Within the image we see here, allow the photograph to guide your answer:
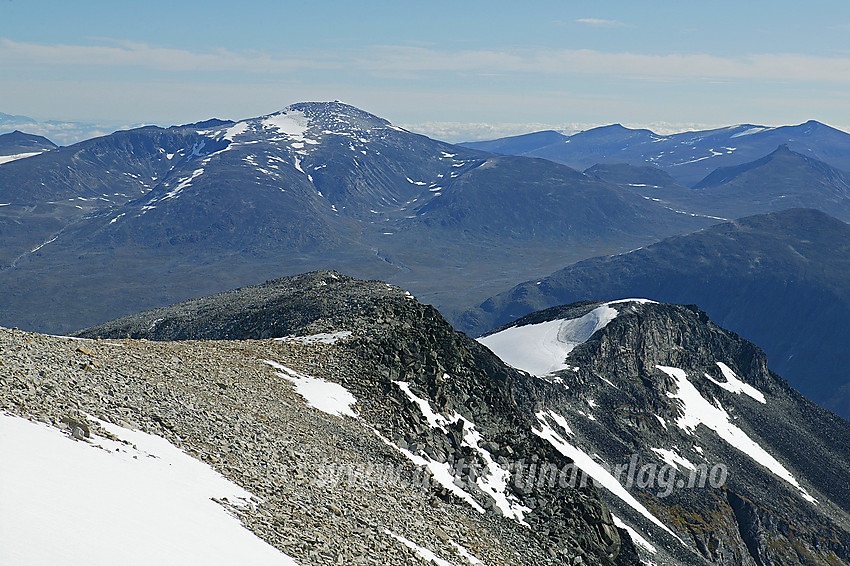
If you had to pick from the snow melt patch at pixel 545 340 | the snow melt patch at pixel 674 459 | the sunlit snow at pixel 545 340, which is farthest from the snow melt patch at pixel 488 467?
the snow melt patch at pixel 545 340

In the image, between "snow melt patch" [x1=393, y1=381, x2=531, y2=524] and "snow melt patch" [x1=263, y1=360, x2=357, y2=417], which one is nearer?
"snow melt patch" [x1=263, y1=360, x2=357, y2=417]

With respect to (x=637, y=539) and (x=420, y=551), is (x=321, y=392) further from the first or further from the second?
(x=637, y=539)

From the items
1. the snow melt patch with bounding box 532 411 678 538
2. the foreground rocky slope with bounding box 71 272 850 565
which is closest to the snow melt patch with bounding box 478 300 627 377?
the foreground rocky slope with bounding box 71 272 850 565

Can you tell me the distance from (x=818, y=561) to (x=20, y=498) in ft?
377

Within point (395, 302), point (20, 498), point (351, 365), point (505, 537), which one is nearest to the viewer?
point (20, 498)

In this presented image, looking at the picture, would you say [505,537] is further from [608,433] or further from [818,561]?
[818,561]

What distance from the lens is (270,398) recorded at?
4050cm

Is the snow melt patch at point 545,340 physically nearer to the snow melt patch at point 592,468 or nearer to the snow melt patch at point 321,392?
the snow melt patch at point 592,468

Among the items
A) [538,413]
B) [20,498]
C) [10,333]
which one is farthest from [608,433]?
[20,498]

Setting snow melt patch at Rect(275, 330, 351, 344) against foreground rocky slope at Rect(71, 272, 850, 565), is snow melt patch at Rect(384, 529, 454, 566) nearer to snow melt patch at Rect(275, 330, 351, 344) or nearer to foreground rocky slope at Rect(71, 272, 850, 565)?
foreground rocky slope at Rect(71, 272, 850, 565)

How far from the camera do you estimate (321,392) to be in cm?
4447

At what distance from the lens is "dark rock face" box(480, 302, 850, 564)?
9938 cm

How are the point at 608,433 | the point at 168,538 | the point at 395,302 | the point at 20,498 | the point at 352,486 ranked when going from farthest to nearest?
the point at 608,433
the point at 395,302
the point at 352,486
the point at 168,538
the point at 20,498

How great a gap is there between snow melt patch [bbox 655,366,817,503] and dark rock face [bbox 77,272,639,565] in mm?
67260
